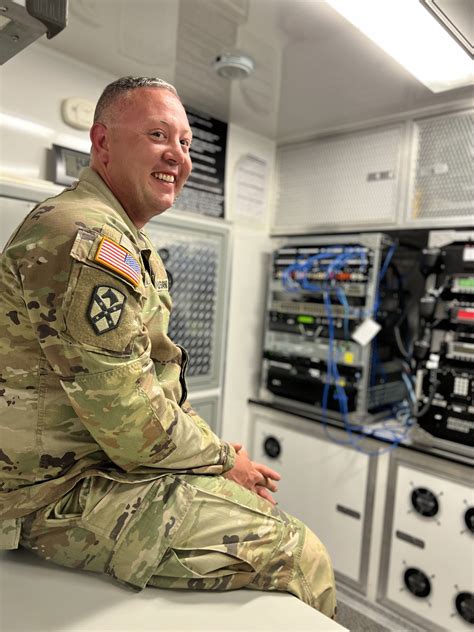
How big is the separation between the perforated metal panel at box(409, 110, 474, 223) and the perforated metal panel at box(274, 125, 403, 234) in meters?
0.11

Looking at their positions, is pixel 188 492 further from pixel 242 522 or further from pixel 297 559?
pixel 297 559

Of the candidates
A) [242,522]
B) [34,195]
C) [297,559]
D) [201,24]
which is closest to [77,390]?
[242,522]

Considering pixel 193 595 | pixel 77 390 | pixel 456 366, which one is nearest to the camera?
pixel 77 390

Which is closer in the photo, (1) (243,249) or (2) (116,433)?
(2) (116,433)

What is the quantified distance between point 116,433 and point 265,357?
172 cm

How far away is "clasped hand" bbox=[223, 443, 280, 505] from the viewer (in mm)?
1223

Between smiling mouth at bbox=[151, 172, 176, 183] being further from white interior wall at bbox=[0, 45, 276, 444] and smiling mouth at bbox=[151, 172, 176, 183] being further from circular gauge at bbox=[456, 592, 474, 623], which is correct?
circular gauge at bbox=[456, 592, 474, 623]

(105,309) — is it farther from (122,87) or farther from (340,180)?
(340,180)

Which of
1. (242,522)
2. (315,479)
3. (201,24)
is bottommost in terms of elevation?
(315,479)

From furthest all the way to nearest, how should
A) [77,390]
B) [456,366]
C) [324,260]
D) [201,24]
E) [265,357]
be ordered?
[265,357] → [324,260] → [456,366] → [201,24] → [77,390]

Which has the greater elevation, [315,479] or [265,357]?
[265,357]

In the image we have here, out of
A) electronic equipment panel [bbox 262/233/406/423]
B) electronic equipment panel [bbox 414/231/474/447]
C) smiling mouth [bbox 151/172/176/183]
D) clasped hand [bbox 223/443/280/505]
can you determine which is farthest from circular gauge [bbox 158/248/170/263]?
electronic equipment panel [bbox 414/231/474/447]

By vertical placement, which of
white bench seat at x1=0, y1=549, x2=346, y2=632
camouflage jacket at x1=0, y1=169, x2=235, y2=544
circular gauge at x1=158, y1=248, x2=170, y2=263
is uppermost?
circular gauge at x1=158, y1=248, x2=170, y2=263

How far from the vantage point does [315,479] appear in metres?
2.37
